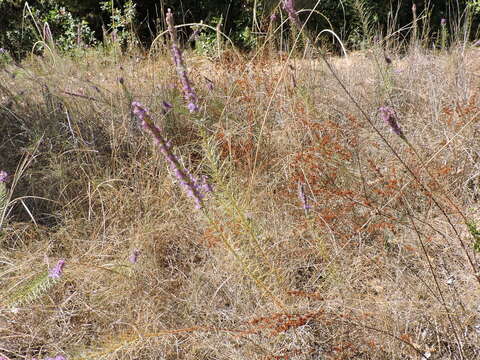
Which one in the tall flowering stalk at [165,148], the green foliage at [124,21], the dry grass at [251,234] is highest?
the green foliage at [124,21]

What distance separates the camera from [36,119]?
272 centimetres

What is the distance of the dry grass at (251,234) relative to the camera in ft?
4.86

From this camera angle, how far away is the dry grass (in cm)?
148

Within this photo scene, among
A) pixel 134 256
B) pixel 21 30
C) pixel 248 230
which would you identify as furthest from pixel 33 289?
pixel 21 30

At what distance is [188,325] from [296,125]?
46.8 inches

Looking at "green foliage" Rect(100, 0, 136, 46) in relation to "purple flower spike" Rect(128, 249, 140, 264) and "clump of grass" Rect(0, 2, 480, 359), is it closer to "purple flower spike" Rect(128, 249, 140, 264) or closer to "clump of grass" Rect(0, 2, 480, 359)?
"clump of grass" Rect(0, 2, 480, 359)

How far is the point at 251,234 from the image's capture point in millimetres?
1437

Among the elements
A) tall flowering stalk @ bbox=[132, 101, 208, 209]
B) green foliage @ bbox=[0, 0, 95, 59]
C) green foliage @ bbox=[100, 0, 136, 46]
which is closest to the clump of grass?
tall flowering stalk @ bbox=[132, 101, 208, 209]

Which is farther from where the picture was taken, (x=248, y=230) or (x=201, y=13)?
(x=201, y=13)

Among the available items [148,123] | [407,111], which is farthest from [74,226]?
[407,111]

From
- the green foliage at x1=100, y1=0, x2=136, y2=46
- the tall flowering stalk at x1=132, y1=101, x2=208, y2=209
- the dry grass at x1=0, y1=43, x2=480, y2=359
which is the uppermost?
the green foliage at x1=100, y1=0, x2=136, y2=46

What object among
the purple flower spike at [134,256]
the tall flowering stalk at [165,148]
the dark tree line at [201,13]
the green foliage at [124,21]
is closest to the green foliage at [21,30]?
the dark tree line at [201,13]

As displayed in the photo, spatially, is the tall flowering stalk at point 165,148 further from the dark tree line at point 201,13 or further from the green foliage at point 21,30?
the dark tree line at point 201,13

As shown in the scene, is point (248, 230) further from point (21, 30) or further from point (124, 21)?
point (21, 30)
